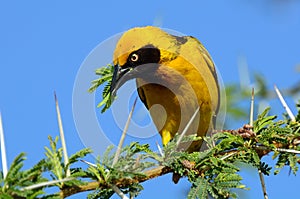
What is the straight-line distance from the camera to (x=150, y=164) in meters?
2.78

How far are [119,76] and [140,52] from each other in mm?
516

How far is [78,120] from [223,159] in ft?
3.27

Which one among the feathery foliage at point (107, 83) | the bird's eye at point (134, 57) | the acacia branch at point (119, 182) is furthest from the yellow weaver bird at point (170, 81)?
the acacia branch at point (119, 182)

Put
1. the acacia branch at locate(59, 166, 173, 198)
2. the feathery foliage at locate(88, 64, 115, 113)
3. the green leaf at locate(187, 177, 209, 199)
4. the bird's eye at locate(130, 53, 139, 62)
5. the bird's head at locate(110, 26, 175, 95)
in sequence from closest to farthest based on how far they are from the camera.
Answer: the acacia branch at locate(59, 166, 173, 198), the green leaf at locate(187, 177, 209, 199), the feathery foliage at locate(88, 64, 115, 113), the bird's head at locate(110, 26, 175, 95), the bird's eye at locate(130, 53, 139, 62)

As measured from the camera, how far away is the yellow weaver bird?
5.23 m

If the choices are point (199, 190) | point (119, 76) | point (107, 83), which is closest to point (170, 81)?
point (119, 76)

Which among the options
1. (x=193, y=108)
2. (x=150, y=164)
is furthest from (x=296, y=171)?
(x=193, y=108)

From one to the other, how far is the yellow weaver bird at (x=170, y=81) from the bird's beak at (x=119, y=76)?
14 mm

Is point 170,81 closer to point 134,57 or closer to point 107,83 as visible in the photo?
point 134,57

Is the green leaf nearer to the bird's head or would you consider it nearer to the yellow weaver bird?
the bird's head

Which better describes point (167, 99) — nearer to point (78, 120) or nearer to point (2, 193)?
point (78, 120)

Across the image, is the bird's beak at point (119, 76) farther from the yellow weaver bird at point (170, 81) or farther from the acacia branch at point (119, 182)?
the acacia branch at point (119, 182)

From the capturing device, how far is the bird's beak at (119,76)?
4.52 meters

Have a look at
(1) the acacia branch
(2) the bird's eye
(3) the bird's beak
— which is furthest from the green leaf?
(2) the bird's eye
